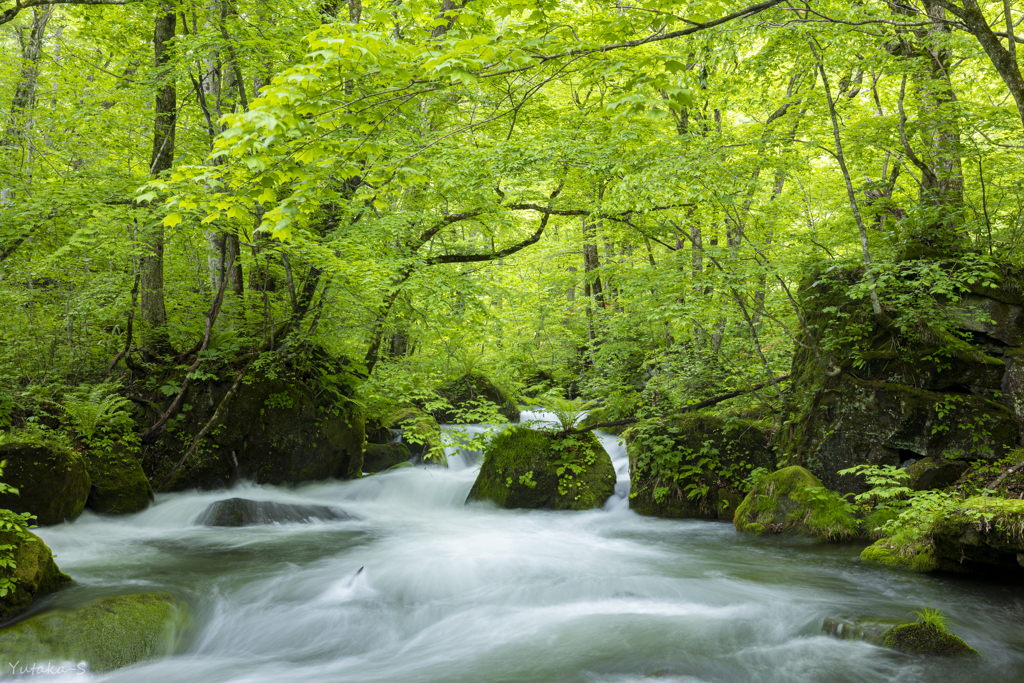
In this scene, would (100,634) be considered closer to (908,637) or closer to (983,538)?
(908,637)

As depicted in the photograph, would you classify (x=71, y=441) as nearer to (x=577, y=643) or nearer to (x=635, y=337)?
(x=577, y=643)

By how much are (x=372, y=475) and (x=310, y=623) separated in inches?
256

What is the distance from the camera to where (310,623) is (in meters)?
5.60

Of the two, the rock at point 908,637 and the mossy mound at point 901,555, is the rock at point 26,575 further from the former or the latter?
the mossy mound at point 901,555

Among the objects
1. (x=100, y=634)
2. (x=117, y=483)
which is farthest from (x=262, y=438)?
(x=100, y=634)

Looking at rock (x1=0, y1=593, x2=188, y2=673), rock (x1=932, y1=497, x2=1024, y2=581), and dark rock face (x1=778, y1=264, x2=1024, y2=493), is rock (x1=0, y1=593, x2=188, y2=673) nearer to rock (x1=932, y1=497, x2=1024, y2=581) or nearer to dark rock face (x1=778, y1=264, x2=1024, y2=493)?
rock (x1=932, y1=497, x2=1024, y2=581)

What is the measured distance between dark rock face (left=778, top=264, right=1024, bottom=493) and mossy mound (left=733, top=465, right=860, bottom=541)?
1.39 ft

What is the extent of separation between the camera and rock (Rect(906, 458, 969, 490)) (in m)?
7.02

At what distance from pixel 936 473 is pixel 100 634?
8.80m

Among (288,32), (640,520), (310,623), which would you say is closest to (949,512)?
(640,520)

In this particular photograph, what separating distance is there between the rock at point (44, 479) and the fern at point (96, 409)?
32.6 inches

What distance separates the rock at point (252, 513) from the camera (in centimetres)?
853

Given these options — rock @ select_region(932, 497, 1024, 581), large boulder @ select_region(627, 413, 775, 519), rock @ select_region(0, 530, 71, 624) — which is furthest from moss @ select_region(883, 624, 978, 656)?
rock @ select_region(0, 530, 71, 624)

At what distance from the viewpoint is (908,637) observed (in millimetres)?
4469
